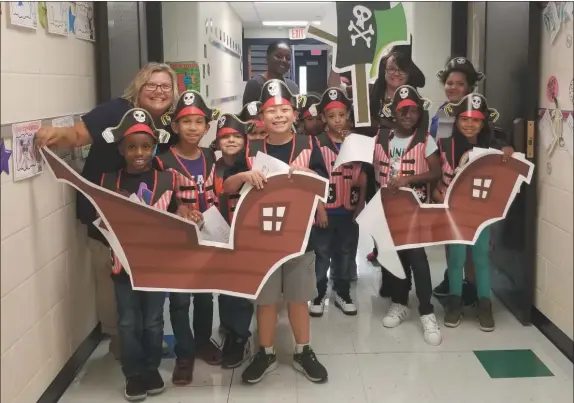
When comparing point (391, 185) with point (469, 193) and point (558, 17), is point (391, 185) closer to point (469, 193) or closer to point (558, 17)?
point (469, 193)

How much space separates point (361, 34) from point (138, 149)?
1195 millimetres

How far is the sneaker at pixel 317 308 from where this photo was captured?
314cm

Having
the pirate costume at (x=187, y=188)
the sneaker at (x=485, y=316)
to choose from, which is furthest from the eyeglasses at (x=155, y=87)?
the sneaker at (x=485, y=316)

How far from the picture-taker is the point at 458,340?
2811 millimetres

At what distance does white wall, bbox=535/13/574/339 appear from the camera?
252 centimetres

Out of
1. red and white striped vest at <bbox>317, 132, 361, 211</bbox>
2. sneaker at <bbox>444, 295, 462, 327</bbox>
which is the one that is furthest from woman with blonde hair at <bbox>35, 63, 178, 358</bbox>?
sneaker at <bbox>444, 295, 462, 327</bbox>

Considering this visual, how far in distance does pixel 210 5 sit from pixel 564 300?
386cm

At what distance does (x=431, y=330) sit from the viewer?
2.81 m

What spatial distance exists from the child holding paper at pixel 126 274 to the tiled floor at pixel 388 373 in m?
0.11

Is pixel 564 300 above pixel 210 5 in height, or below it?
below

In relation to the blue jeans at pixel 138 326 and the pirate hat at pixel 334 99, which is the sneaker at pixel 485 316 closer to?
the pirate hat at pixel 334 99

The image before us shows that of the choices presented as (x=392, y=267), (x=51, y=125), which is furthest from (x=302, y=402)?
(x=51, y=125)

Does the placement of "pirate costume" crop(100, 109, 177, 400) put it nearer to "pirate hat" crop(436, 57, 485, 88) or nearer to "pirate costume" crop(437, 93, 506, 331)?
"pirate costume" crop(437, 93, 506, 331)

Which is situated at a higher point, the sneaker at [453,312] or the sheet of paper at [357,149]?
the sheet of paper at [357,149]
